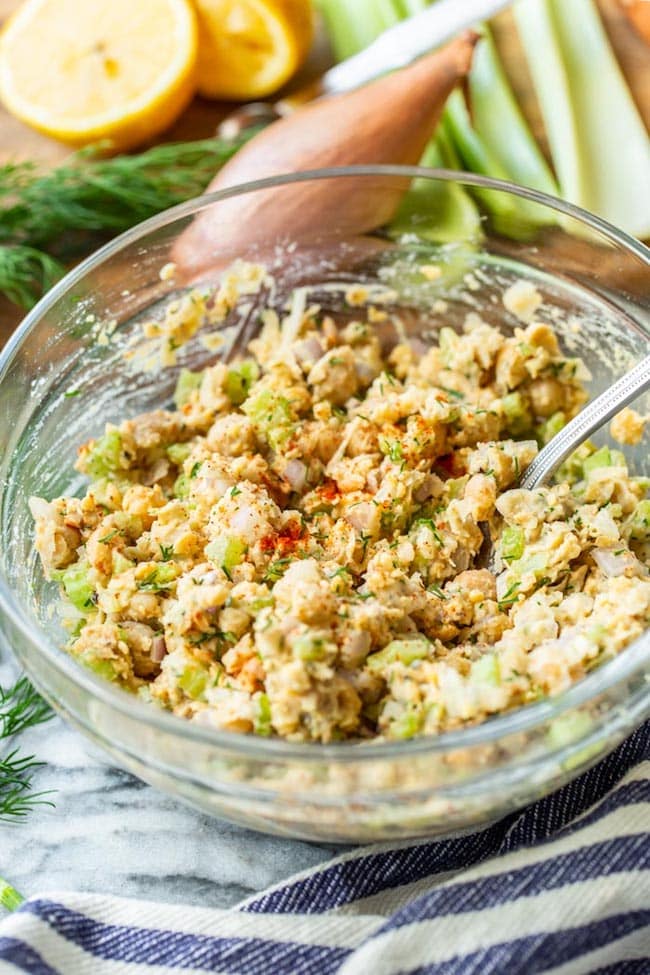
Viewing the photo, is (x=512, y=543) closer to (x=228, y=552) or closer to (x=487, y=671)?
(x=487, y=671)

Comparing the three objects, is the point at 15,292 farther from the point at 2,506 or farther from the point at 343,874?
the point at 343,874

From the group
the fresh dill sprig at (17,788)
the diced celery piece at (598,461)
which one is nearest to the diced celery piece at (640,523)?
the diced celery piece at (598,461)

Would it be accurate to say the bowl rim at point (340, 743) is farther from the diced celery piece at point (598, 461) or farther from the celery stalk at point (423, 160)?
the celery stalk at point (423, 160)

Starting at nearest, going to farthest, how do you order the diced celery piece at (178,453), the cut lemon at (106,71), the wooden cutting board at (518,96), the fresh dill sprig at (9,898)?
the fresh dill sprig at (9,898) < the diced celery piece at (178,453) < the cut lemon at (106,71) < the wooden cutting board at (518,96)

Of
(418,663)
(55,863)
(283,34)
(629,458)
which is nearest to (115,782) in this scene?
(55,863)

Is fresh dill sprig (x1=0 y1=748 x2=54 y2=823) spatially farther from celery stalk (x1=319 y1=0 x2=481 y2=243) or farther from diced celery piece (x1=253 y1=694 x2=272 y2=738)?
celery stalk (x1=319 y1=0 x2=481 y2=243)

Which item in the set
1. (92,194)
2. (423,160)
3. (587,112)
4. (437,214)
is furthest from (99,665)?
(587,112)
